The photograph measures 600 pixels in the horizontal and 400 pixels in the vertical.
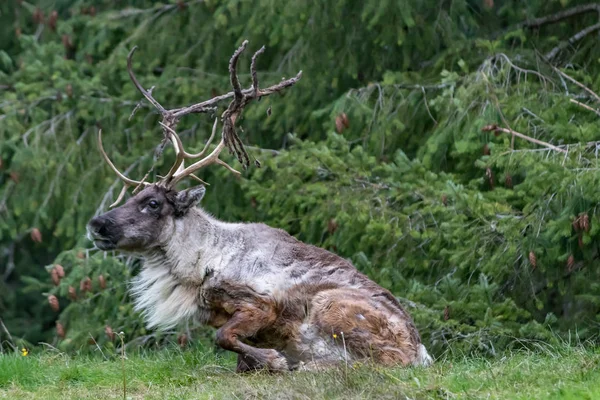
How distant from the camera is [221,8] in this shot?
14.7 meters

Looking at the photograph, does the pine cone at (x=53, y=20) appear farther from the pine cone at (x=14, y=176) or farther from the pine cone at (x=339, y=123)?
the pine cone at (x=339, y=123)

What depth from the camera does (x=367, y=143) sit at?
1372 centimetres

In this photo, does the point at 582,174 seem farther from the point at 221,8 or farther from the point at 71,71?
the point at 71,71

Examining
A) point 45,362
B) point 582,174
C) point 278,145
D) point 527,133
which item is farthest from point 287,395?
point 278,145

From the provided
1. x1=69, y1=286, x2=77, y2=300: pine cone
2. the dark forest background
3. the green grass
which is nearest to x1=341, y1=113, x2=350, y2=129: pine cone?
the dark forest background

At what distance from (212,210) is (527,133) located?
4454 millimetres

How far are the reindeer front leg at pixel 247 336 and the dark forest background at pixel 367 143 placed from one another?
2252 millimetres

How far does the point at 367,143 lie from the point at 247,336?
557cm

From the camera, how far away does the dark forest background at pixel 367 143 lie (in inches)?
428

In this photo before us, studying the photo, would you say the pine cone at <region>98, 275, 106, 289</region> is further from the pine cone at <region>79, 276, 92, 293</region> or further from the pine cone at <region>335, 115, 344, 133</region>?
the pine cone at <region>335, 115, 344, 133</region>

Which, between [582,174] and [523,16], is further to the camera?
[523,16]

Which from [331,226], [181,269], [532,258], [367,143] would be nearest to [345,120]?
[367,143]

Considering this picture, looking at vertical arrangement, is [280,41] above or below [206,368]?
above

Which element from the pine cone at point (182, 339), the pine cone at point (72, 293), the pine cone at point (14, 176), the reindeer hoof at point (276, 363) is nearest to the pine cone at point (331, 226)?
the pine cone at point (182, 339)
